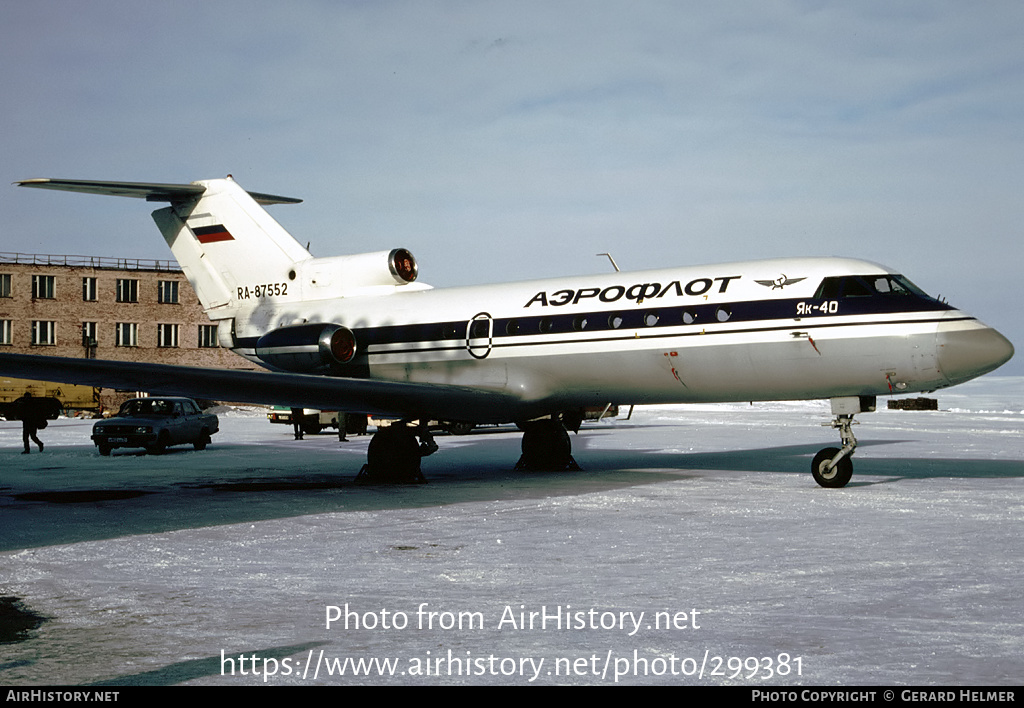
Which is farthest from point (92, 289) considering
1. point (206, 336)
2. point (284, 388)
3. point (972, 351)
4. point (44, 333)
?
point (972, 351)

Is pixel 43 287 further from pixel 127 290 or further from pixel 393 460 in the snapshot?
pixel 393 460

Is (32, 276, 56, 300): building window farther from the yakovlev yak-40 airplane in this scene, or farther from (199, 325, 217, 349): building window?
the yakovlev yak-40 airplane

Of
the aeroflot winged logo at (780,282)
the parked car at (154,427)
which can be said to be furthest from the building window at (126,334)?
the aeroflot winged logo at (780,282)

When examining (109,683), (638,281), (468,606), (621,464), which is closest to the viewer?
(109,683)

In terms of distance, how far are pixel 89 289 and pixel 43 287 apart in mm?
3307

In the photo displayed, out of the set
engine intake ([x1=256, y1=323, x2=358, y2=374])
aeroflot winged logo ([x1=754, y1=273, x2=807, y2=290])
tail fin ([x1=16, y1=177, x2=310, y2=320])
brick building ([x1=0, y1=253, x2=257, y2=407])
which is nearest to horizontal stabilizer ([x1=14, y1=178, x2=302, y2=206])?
tail fin ([x1=16, y1=177, x2=310, y2=320])

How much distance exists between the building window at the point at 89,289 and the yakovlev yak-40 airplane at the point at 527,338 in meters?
60.3

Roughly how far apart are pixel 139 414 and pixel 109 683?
74.6 feet

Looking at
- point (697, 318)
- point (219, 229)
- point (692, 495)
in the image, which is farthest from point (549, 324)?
point (219, 229)

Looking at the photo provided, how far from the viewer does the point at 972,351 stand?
13.7m

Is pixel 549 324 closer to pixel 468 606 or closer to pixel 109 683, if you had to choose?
pixel 468 606

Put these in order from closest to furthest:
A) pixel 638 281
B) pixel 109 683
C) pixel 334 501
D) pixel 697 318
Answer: pixel 109 683
pixel 334 501
pixel 697 318
pixel 638 281

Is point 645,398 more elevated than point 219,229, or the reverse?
point 219,229

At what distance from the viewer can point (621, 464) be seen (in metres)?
20.5
